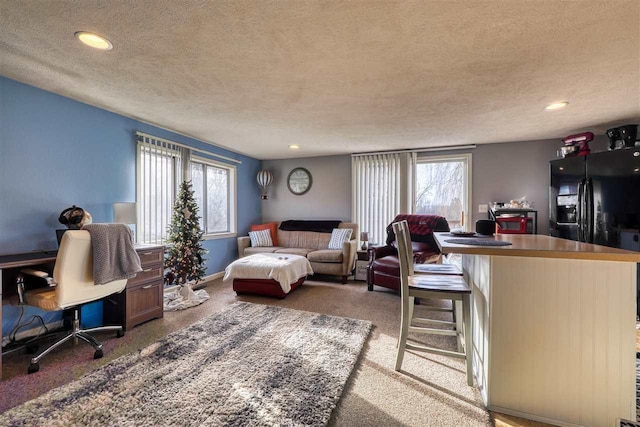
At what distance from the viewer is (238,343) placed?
2367 millimetres

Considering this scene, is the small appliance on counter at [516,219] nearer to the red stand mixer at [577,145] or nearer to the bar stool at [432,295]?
the red stand mixer at [577,145]

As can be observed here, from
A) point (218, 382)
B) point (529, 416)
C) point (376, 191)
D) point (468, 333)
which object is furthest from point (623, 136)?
point (218, 382)

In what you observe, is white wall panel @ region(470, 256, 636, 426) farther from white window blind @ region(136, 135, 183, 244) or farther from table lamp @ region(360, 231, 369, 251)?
white window blind @ region(136, 135, 183, 244)

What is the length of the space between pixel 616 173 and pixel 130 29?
4.93 metres

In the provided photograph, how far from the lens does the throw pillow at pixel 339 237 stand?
487 cm

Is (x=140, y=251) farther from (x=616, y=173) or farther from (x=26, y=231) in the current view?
(x=616, y=173)

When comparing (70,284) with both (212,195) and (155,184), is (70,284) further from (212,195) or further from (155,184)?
(212,195)

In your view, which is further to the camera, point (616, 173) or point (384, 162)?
point (384, 162)

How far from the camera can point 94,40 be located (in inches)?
70.0

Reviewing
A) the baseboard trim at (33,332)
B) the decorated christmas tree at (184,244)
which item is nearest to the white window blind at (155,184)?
the decorated christmas tree at (184,244)

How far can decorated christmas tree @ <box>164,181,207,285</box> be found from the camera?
11.5ft

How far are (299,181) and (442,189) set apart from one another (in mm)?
2828

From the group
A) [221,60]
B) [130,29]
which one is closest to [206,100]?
[221,60]

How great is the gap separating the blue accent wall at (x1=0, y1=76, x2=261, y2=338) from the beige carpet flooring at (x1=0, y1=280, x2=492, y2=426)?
117 cm
